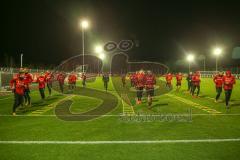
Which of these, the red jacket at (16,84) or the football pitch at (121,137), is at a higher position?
the red jacket at (16,84)

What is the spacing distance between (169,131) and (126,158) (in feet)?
11.4

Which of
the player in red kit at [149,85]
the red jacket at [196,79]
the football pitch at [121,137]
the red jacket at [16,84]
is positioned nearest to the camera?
the football pitch at [121,137]

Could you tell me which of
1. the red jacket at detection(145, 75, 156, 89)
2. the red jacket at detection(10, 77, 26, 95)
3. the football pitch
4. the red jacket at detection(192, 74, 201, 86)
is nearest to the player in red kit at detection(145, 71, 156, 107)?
the red jacket at detection(145, 75, 156, 89)

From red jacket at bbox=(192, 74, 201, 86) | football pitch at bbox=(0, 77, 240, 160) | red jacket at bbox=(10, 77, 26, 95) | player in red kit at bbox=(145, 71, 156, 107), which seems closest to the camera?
football pitch at bbox=(0, 77, 240, 160)

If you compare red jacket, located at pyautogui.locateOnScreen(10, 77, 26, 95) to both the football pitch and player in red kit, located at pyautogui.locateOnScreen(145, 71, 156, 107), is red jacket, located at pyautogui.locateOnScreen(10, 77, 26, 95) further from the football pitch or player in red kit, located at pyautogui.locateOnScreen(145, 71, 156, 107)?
player in red kit, located at pyautogui.locateOnScreen(145, 71, 156, 107)

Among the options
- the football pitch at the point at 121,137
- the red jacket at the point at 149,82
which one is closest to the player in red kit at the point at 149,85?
the red jacket at the point at 149,82

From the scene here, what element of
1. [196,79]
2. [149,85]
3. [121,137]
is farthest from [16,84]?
[196,79]

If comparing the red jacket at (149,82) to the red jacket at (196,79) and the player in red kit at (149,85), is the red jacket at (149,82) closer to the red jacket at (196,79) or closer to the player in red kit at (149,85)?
the player in red kit at (149,85)

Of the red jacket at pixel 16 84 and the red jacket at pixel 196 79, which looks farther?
the red jacket at pixel 196 79

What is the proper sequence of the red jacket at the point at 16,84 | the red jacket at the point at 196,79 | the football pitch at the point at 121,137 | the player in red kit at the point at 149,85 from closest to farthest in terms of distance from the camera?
the football pitch at the point at 121,137
the red jacket at the point at 16,84
the player in red kit at the point at 149,85
the red jacket at the point at 196,79

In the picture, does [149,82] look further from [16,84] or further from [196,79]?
[196,79]

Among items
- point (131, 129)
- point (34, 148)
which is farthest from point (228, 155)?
point (34, 148)

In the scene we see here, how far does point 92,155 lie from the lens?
6883 mm

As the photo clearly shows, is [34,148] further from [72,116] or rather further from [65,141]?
[72,116]
